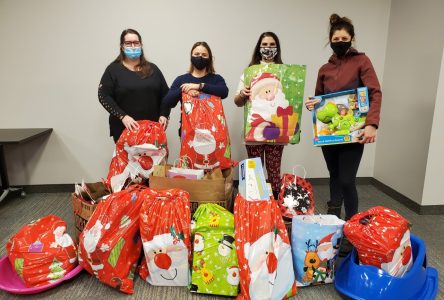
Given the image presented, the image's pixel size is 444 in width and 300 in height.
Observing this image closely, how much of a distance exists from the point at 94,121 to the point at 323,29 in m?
2.29

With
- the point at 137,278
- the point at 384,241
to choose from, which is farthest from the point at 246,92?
the point at 137,278

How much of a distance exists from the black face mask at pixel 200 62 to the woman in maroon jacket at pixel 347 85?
2.43ft

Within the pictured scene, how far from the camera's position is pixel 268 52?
212 centimetres

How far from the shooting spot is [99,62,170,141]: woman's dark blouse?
220 centimetres

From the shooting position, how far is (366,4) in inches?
119

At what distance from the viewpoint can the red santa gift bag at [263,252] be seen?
1.55 meters

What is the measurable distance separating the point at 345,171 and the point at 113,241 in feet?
4.49

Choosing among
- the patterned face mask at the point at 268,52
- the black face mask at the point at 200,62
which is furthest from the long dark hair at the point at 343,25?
the black face mask at the point at 200,62

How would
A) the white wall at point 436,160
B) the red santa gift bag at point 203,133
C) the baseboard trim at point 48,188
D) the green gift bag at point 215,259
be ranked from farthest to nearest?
the baseboard trim at point 48,188
the white wall at point 436,160
the red santa gift bag at point 203,133
the green gift bag at point 215,259

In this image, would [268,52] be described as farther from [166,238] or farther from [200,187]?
[166,238]

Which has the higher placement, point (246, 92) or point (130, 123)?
point (246, 92)

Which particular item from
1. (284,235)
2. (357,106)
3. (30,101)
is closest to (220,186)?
(284,235)

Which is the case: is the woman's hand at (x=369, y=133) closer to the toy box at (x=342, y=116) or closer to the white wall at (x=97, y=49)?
the toy box at (x=342, y=116)

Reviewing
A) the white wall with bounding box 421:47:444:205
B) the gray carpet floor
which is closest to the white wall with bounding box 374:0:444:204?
the white wall with bounding box 421:47:444:205
